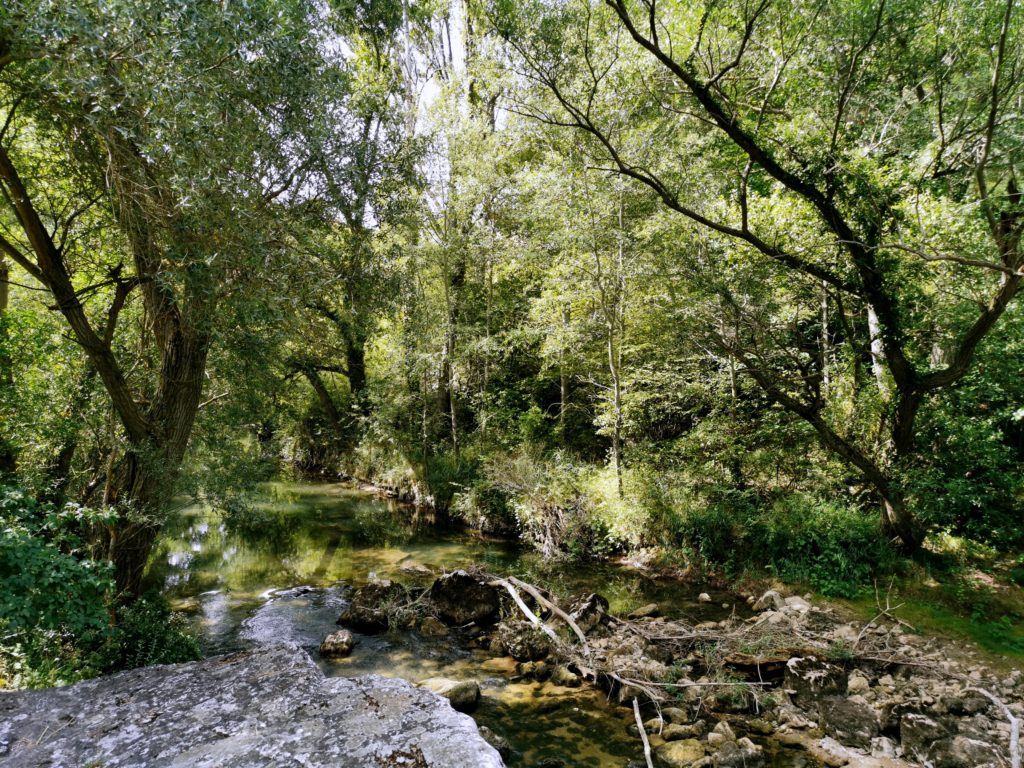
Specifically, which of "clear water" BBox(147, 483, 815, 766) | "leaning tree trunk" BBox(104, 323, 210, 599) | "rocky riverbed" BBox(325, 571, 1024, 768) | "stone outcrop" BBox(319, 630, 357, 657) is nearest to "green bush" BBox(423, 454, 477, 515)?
"clear water" BBox(147, 483, 815, 766)

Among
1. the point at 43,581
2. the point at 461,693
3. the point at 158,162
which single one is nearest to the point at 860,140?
the point at 158,162

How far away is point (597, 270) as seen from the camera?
13.6m

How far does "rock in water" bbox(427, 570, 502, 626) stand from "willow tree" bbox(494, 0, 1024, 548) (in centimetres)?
666

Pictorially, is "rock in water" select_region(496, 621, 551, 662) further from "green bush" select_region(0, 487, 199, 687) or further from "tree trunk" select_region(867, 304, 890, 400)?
"tree trunk" select_region(867, 304, 890, 400)

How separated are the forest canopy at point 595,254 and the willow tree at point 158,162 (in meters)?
0.04

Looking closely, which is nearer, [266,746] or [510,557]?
[266,746]

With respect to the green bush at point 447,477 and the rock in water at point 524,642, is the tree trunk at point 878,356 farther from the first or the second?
the green bush at point 447,477

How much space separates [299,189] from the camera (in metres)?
7.50

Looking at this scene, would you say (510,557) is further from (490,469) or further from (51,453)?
(51,453)

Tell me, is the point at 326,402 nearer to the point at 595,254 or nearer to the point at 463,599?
the point at 595,254

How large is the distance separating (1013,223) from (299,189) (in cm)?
1090

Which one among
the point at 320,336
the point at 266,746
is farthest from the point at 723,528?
the point at 266,746

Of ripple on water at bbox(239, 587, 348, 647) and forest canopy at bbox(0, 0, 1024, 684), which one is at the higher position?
forest canopy at bbox(0, 0, 1024, 684)

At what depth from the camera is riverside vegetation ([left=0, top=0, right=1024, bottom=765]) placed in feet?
18.2
